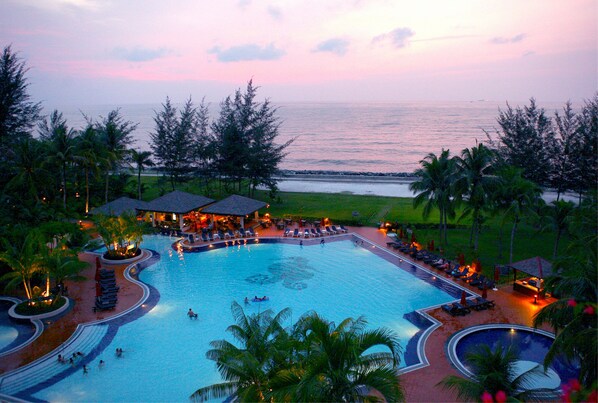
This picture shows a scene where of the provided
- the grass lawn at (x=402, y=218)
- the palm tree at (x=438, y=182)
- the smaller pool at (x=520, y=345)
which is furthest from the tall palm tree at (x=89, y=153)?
the smaller pool at (x=520, y=345)

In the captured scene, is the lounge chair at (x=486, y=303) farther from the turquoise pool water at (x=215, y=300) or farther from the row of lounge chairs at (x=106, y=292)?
the row of lounge chairs at (x=106, y=292)

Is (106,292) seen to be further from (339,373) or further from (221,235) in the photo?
(339,373)

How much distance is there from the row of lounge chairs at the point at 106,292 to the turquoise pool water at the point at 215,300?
6.46 ft

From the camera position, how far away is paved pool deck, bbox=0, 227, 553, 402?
13.6 m

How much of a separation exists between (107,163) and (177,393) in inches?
1043

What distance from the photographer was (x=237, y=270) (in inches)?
985

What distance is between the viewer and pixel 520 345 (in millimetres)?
16156

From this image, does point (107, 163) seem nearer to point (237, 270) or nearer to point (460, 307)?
point (237, 270)

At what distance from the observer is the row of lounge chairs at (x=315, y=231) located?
103 feet

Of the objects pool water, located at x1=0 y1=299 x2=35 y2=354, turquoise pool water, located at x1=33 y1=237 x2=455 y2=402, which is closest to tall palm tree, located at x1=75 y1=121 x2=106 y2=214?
turquoise pool water, located at x1=33 y1=237 x2=455 y2=402

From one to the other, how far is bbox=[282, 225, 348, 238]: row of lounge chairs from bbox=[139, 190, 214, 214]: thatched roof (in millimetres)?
7567

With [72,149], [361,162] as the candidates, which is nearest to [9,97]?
[72,149]

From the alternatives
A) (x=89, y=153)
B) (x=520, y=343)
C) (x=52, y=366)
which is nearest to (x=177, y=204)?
(x=89, y=153)

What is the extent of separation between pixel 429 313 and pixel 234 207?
60.8 feet
